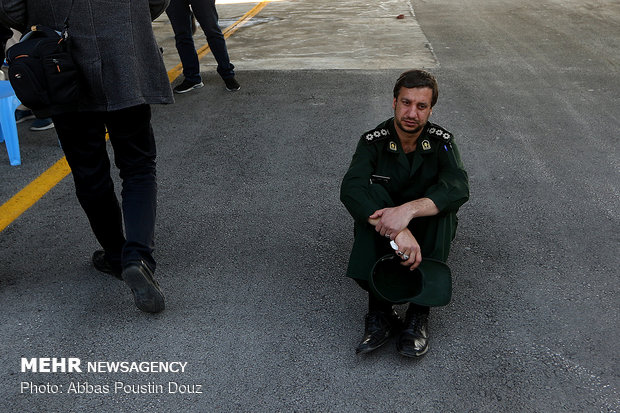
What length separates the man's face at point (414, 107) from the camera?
103 inches

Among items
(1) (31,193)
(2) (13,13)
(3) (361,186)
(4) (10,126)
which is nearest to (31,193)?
(1) (31,193)

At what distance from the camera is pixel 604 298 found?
2.84m

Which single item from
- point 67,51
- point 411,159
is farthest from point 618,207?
point 67,51

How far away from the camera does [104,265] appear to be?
3.14 metres

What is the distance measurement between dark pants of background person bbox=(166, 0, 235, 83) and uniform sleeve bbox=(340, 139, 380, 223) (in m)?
3.87

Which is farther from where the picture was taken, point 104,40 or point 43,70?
point 104,40

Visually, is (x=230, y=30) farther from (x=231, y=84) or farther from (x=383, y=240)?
(x=383, y=240)

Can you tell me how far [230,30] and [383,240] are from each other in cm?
839

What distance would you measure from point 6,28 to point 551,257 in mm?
2723

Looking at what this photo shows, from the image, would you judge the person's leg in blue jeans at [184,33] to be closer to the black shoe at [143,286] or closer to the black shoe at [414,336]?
the black shoe at [143,286]

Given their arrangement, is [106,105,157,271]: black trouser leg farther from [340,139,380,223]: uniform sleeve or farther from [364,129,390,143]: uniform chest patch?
[364,129,390,143]: uniform chest patch

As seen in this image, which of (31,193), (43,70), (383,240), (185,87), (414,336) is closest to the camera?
(43,70)

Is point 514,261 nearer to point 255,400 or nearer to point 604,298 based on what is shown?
point 604,298

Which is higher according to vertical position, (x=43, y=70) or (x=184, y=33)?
(x=43, y=70)
